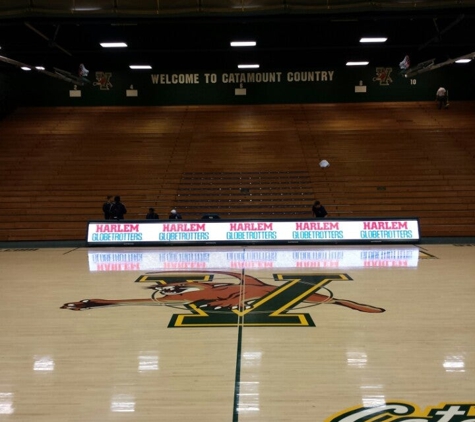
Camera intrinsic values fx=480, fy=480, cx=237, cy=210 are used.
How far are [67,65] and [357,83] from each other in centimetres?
1490

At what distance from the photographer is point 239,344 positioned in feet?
17.7

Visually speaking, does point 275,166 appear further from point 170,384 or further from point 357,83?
point 170,384

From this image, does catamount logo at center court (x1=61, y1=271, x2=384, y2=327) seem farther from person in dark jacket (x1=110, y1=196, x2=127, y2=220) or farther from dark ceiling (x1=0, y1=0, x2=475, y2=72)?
dark ceiling (x1=0, y1=0, x2=475, y2=72)

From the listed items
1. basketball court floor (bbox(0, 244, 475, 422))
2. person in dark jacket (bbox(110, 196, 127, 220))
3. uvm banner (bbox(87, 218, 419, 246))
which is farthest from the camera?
person in dark jacket (bbox(110, 196, 127, 220))

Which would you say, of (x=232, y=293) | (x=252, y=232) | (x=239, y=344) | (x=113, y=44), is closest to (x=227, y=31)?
(x=113, y=44)

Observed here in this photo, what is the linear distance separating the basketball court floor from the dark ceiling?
6.54 metres

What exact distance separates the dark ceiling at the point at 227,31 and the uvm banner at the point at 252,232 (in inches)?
→ 223

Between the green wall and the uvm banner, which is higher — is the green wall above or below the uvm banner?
above

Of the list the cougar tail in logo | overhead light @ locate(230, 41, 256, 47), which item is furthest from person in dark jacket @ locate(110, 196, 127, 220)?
overhead light @ locate(230, 41, 256, 47)

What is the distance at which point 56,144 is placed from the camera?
2138 cm

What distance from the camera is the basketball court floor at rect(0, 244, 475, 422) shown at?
3.88 m

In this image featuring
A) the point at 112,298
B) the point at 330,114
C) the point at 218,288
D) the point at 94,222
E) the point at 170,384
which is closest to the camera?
the point at 170,384

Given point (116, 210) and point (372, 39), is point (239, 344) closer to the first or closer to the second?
point (116, 210)

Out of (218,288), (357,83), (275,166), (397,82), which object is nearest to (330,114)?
(357,83)
